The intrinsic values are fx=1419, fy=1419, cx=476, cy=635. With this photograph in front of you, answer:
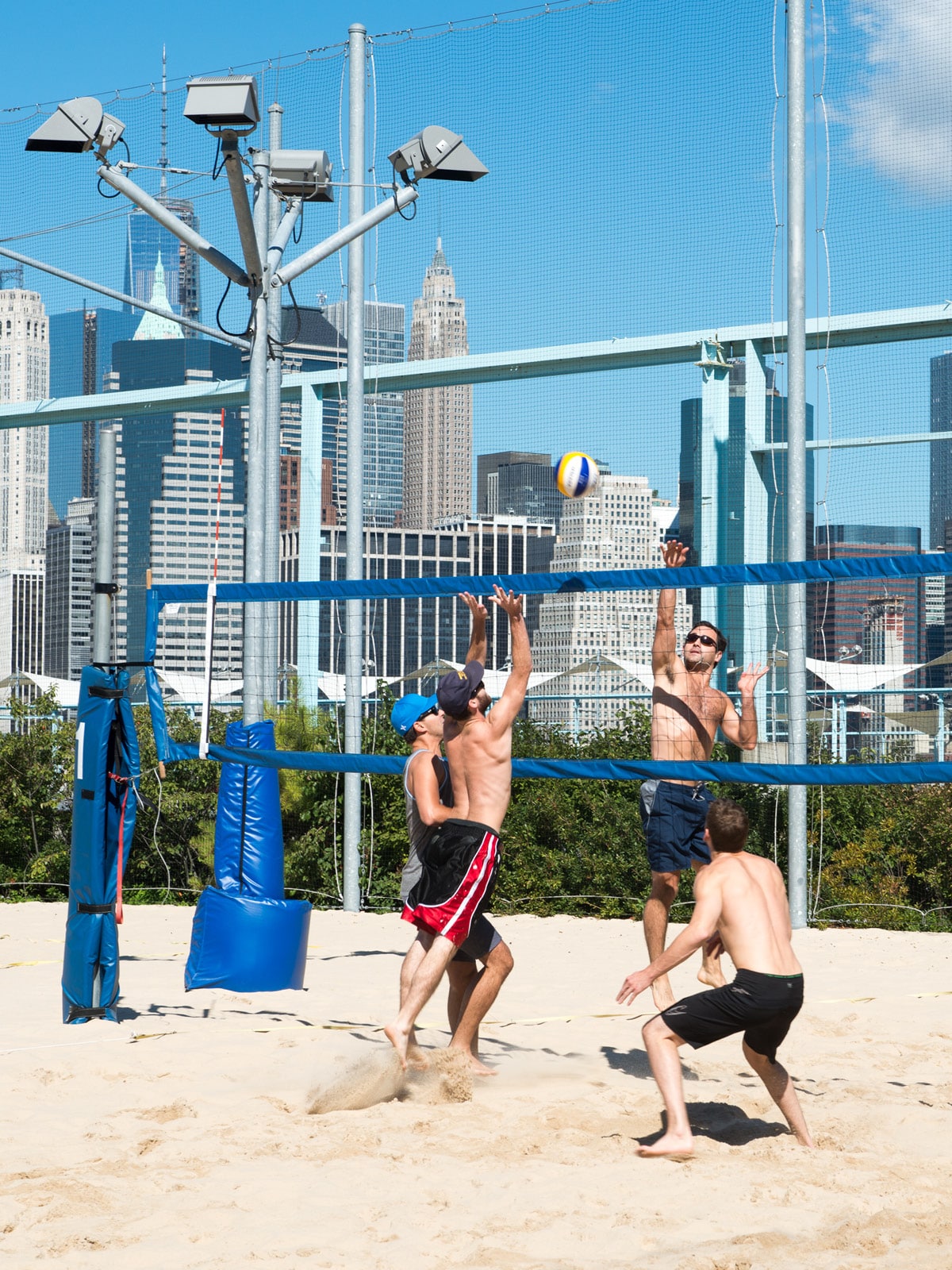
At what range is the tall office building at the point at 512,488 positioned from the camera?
33.6ft

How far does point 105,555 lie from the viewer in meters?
6.01

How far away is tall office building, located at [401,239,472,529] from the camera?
11.1 metres

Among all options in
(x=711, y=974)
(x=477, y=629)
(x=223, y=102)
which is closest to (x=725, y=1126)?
(x=711, y=974)

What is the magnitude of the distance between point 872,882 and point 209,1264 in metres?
6.69

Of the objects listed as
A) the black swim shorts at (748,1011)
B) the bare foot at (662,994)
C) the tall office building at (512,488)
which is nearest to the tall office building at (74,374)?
the tall office building at (512,488)

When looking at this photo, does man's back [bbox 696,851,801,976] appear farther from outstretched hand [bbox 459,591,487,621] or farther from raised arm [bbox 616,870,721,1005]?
outstretched hand [bbox 459,591,487,621]

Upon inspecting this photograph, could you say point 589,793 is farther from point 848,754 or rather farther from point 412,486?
point 412,486

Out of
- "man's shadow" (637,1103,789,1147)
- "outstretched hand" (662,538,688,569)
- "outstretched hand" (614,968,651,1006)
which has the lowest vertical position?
"man's shadow" (637,1103,789,1147)

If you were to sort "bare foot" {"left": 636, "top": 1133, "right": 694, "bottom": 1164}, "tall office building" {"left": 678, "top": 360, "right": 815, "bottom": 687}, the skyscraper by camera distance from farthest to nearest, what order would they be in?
the skyscraper < "tall office building" {"left": 678, "top": 360, "right": 815, "bottom": 687} < "bare foot" {"left": 636, "top": 1133, "right": 694, "bottom": 1164}

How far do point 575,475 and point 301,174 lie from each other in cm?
238

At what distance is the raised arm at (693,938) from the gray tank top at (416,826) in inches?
47.9

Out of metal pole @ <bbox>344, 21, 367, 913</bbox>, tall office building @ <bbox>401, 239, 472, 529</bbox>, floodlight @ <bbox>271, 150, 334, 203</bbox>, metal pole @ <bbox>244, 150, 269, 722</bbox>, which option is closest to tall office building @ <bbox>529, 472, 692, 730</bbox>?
tall office building @ <bbox>401, 239, 472, 529</bbox>

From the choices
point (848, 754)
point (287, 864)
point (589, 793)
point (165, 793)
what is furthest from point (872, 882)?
point (165, 793)

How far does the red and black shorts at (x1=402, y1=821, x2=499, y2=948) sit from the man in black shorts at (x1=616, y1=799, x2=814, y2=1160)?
31.5 inches
